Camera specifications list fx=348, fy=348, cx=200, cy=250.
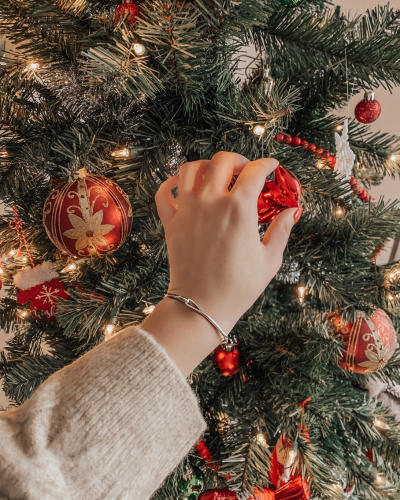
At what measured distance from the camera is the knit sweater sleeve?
21cm

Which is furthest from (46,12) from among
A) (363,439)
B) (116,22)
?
(363,439)

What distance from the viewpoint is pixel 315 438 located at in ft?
2.16

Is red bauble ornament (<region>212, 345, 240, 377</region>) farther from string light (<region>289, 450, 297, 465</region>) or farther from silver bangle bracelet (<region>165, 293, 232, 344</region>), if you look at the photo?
silver bangle bracelet (<region>165, 293, 232, 344</region>)

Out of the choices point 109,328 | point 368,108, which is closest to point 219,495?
point 109,328

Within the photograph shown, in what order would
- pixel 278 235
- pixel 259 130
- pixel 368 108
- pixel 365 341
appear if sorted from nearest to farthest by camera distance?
pixel 278 235, pixel 259 130, pixel 365 341, pixel 368 108

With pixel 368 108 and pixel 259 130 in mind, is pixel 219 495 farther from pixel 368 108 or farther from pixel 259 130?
pixel 368 108

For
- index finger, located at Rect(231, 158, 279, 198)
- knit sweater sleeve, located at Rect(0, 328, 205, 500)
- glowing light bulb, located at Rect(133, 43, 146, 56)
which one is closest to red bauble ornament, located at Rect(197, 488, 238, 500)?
knit sweater sleeve, located at Rect(0, 328, 205, 500)

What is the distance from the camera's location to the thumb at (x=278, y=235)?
0.32m

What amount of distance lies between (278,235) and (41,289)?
513 mm

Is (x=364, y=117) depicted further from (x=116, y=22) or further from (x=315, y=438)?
(x=315, y=438)

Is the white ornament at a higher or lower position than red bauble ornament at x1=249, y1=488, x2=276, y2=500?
higher

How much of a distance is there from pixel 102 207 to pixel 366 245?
1.35 ft

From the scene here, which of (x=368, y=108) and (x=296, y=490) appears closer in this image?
(x=296, y=490)

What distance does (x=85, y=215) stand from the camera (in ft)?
1.64
